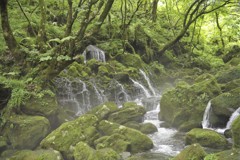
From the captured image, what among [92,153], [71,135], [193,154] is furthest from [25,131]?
[193,154]

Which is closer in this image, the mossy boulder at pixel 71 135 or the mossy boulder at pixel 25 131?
the mossy boulder at pixel 71 135

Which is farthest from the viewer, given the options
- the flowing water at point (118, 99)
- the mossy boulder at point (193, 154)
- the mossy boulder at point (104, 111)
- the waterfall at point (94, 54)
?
the waterfall at point (94, 54)

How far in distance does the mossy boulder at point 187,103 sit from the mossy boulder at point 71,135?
368cm

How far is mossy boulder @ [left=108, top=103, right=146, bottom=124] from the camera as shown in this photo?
1093 cm

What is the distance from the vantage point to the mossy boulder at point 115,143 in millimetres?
8324

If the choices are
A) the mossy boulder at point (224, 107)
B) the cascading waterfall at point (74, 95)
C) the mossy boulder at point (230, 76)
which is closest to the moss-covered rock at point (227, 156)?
the mossy boulder at point (224, 107)

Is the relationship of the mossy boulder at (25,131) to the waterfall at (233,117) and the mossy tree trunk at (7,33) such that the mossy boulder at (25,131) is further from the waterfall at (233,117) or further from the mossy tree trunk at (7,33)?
the waterfall at (233,117)

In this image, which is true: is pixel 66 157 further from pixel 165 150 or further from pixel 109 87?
pixel 109 87

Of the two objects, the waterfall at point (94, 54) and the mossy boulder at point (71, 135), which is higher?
the waterfall at point (94, 54)

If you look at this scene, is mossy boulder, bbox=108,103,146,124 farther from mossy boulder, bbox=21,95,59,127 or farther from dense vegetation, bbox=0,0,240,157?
mossy boulder, bbox=21,95,59,127

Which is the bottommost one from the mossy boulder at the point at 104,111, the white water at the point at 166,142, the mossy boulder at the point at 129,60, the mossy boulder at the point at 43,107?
the white water at the point at 166,142

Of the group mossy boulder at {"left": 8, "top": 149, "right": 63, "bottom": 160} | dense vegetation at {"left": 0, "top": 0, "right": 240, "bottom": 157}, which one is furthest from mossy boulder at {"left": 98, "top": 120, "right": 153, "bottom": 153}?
dense vegetation at {"left": 0, "top": 0, "right": 240, "bottom": 157}

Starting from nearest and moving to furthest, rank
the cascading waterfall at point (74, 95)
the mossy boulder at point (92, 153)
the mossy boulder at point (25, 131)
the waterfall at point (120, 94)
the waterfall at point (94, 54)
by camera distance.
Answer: the mossy boulder at point (92, 153) → the mossy boulder at point (25, 131) → the cascading waterfall at point (74, 95) → the waterfall at point (120, 94) → the waterfall at point (94, 54)

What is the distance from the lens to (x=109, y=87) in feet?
48.9
